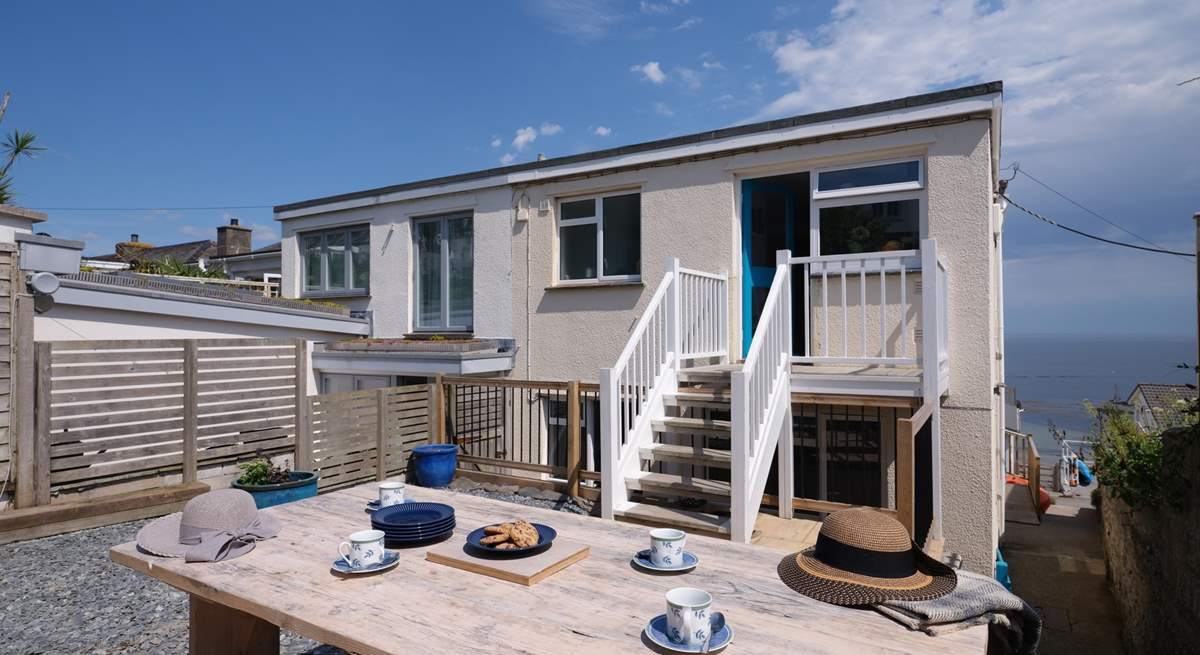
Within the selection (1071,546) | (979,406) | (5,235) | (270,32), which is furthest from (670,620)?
(270,32)

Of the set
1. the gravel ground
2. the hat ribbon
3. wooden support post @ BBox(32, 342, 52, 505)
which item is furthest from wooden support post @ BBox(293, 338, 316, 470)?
the hat ribbon

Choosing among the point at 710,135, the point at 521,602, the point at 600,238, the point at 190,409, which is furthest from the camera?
the point at 600,238

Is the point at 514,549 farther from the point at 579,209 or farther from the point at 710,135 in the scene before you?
the point at 579,209

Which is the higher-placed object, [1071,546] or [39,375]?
[39,375]

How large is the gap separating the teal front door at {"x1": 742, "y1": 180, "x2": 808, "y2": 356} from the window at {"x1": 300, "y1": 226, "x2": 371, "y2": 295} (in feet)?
21.6

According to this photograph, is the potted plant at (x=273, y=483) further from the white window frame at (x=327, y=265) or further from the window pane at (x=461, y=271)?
the white window frame at (x=327, y=265)

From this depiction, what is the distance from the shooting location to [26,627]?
429 cm

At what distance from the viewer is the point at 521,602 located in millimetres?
1960

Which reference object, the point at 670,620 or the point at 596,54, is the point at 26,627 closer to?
the point at 670,620

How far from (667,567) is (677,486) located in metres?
Result: 3.22

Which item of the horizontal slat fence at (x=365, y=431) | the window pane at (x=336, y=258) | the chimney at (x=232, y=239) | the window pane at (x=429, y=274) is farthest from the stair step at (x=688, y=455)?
the chimney at (x=232, y=239)

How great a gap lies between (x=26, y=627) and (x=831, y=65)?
9.79 meters

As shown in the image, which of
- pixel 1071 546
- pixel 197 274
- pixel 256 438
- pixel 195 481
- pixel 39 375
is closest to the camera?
pixel 39 375

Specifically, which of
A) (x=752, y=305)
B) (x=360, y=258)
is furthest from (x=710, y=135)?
(x=360, y=258)
